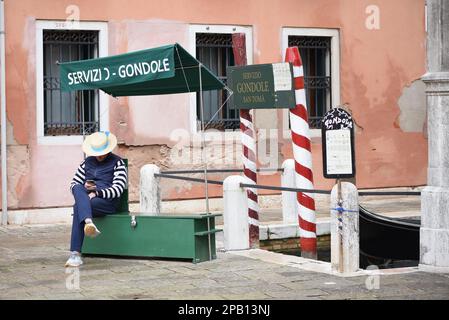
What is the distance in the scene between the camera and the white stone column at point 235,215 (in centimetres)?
1095

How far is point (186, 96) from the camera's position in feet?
52.4

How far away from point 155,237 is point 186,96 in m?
5.95

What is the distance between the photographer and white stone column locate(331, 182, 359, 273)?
9.17m

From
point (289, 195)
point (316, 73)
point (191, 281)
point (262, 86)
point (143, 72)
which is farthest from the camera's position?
point (316, 73)

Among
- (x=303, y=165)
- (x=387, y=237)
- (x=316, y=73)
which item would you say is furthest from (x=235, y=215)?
(x=316, y=73)

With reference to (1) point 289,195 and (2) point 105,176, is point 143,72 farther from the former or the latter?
(1) point 289,195

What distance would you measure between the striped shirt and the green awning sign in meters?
0.86

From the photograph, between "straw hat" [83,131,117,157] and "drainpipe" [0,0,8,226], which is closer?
"straw hat" [83,131,117,157]

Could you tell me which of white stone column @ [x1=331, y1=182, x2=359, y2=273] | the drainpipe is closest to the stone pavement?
white stone column @ [x1=331, y1=182, x2=359, y2=273]

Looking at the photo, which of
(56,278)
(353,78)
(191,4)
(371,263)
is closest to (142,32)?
(191,4)

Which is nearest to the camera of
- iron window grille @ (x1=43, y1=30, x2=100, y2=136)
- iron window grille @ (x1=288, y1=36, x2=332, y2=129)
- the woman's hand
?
the woman's hand

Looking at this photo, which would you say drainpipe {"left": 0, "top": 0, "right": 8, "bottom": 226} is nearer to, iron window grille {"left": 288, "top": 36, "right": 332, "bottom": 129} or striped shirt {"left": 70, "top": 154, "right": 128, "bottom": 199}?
striped shirt {"left": 70, "top": 154, "right": 128, "bottom": 199}

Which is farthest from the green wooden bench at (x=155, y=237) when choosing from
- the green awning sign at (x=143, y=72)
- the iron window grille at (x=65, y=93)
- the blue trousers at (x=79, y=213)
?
the iron window grille at (x=65, y=93)

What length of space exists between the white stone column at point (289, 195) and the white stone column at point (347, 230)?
12.2ft
